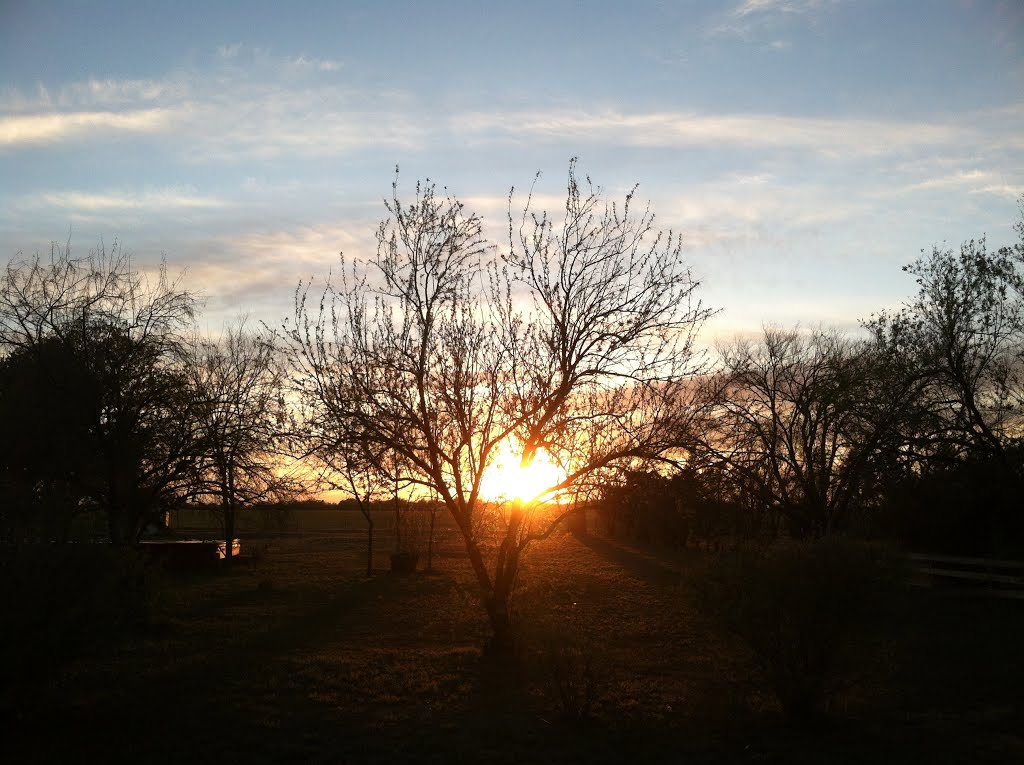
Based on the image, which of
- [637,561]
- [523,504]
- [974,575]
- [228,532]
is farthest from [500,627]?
[637,561]

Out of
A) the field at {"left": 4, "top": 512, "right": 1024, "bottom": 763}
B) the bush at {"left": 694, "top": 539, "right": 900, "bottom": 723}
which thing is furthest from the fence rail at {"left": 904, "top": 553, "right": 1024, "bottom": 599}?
the bush at {"left": 694, "top": 539, "right": 900, "bottom": 723}

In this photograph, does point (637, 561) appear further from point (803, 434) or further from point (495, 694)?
point (495, 694)

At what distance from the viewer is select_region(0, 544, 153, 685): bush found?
8961 mm

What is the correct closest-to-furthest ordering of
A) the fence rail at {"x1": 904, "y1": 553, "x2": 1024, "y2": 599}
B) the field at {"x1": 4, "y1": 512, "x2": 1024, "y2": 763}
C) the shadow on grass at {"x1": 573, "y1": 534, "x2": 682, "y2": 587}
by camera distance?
the field at {"x1": 4, "y1": 512, "x2": 1024, "y2": 763}, the fence rail at {"x1": 904, "y1": 553, "x2": 1024, "y2": 599}, the shadow on grass at {"x1": 573, "y1": 534, "x2": 682, "y2": 587}

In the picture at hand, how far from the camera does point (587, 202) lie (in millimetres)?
12938

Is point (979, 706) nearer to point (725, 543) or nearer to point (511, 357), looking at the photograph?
point (725, 543)

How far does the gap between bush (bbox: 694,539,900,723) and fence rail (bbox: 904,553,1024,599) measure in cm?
1003

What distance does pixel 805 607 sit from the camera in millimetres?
9016

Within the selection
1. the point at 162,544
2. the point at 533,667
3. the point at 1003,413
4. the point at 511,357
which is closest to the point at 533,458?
the point at 511,357

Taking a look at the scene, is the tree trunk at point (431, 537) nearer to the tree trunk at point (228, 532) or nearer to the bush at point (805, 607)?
the tree trunk at point (228, 532)

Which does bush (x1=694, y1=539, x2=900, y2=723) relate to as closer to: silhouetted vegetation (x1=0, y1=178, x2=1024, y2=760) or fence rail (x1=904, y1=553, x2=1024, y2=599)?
silhouetted vegetation (x1=0, y1=178, x2=1024, y2=760)

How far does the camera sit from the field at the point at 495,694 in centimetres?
859

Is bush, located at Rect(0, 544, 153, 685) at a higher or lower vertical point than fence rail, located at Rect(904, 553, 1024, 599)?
higher

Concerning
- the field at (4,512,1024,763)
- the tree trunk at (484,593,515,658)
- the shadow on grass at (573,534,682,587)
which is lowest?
the shadow on grass at (573,534,682,587)
